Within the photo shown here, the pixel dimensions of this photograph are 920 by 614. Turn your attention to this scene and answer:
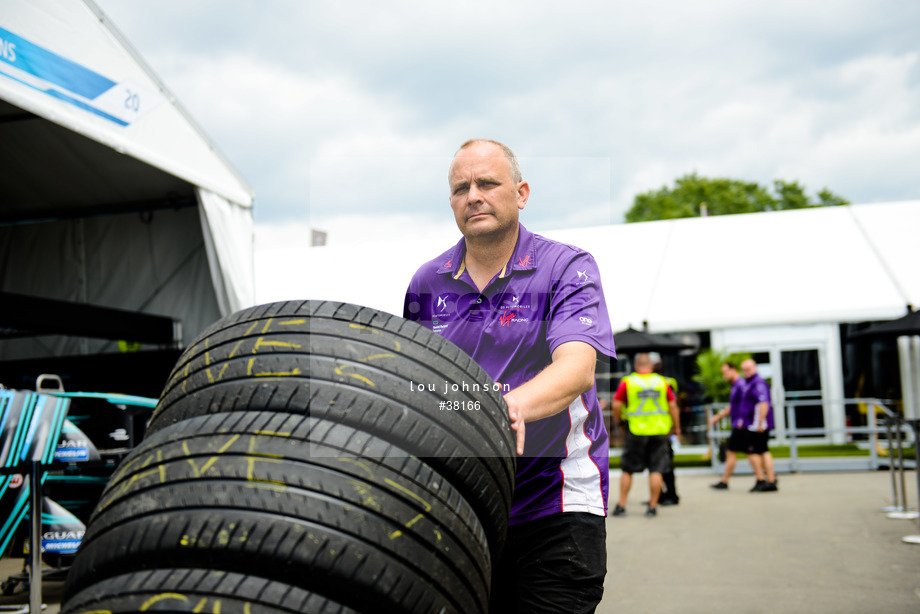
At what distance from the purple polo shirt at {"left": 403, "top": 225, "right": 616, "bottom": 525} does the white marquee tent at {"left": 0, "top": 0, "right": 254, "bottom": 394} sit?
184 inches

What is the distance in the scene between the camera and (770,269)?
16438 millimetres

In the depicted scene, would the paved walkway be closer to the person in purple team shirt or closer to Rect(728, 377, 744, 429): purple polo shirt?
the person in purple team shirt

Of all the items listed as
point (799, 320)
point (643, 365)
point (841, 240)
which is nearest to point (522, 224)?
point (643, 365)

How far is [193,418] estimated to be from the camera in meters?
1.53

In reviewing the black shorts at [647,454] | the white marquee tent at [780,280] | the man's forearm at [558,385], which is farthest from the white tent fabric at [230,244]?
the white marquee tent at [780,280]

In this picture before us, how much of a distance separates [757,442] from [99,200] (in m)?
9.42

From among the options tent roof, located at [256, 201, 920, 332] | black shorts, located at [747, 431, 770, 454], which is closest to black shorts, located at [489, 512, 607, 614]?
black shorts, located at [747, 431, 770, 454]

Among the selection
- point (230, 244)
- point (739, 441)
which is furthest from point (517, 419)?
point (739, 441)

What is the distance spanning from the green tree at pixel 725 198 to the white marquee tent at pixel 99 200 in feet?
122

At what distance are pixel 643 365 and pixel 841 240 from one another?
399 inches

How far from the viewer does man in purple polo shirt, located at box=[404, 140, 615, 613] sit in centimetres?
204

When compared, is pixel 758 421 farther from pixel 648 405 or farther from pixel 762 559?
pixel 762 559

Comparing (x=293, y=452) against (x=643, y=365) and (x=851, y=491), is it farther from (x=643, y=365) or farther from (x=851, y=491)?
(x=851, y=491)

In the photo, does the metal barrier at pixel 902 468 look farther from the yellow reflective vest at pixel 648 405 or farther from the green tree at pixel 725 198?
the green tree at pixel 725 198
